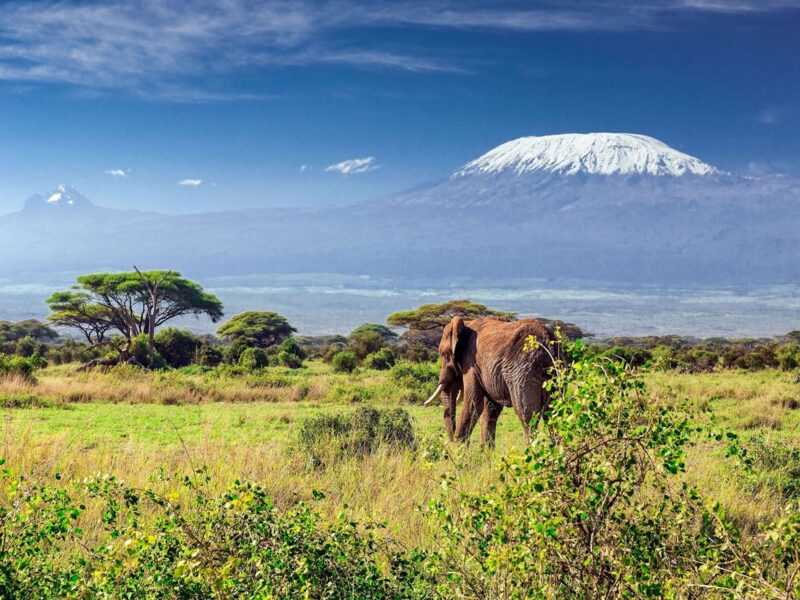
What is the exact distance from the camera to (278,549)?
4.67 meters

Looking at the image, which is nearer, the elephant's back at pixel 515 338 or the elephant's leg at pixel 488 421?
the elephant's back at pixel 515 338

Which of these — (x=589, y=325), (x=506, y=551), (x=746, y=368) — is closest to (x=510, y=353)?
(x=506, y=551)

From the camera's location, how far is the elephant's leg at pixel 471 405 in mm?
10500

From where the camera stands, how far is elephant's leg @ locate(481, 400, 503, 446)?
10.3 metres

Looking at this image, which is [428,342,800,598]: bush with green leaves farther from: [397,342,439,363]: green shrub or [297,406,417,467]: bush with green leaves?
[397,342,439,363]: green shrub

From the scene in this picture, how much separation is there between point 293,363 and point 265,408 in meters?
14.6

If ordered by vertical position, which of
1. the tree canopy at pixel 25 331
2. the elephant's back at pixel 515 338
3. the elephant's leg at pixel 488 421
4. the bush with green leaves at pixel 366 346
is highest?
the elephant's back at pixel 515 338

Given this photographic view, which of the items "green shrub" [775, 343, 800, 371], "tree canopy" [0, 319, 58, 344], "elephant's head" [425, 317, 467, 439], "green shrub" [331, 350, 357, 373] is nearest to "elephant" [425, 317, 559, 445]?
"elephant's head" [425, 317, 467, 439]

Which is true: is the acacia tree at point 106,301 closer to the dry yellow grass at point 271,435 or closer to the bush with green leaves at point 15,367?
the dry yellow grass at point 271,435

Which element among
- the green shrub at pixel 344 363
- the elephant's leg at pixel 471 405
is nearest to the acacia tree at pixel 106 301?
the green shrub at pixel 344 363

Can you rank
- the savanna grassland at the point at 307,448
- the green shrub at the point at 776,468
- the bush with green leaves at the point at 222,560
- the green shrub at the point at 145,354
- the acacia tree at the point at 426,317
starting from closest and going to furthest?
the bush with green leaves at the point at 222,560
the savanna grassland at the point at 307,448
the green shrub at the point at 776,468
the green shrub at the point at 145,354
the acacia tree at the point at 426,317

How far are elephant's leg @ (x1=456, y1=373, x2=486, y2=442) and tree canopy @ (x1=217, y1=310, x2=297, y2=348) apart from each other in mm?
40538

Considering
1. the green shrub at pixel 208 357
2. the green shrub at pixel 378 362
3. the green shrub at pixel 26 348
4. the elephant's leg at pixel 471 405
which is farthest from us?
the green shrub at pixel 26 348

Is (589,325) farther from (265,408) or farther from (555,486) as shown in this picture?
(555,486)
